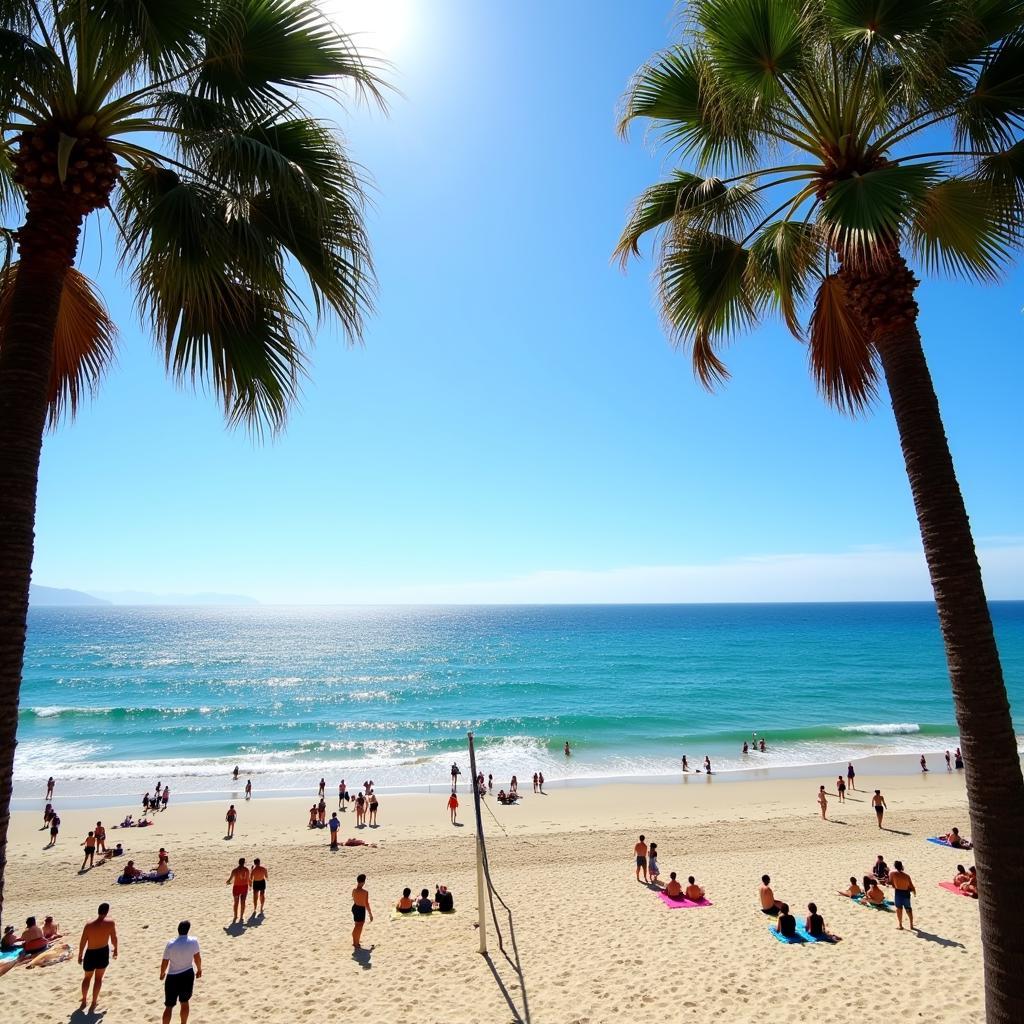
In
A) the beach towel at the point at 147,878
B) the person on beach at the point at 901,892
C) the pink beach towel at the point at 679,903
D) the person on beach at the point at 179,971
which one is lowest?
the beach towel at the point at 147,878

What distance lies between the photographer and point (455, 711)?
172ft

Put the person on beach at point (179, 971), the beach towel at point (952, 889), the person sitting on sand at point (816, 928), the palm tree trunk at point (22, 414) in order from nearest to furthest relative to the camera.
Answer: the palm tree trunk at point (22, 414), the person on beach at point (179, 971), the person sitting on sand at point (816, 928), the beach towel at point (952, 889)

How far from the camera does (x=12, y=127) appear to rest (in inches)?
158

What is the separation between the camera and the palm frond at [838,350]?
20.5ft

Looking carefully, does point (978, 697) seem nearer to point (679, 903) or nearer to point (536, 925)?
point (536, 925)

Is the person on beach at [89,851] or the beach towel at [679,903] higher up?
the beach towel at [679,903]

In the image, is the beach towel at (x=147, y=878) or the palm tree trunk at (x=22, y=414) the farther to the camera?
the beach towel at (x=147, y=878)

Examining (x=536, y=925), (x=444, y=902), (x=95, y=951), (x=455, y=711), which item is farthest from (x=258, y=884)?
Answer: (x=455, y=711)

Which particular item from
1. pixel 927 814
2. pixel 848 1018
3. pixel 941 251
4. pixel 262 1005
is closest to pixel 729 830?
pixel 927 814

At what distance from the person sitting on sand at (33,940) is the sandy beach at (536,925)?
1142mm

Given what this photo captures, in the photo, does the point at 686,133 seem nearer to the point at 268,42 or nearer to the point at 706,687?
the point at 268,42

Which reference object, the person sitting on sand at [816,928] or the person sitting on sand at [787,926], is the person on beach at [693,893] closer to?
the person sitting on sand at [787,926]

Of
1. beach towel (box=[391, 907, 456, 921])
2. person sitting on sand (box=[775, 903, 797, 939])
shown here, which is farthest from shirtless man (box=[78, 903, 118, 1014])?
person sitting on sand (box=[775, 903, 797, 939])

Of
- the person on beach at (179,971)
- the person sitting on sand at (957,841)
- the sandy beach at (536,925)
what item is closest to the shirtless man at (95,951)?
the sandy beach at (536,925)
